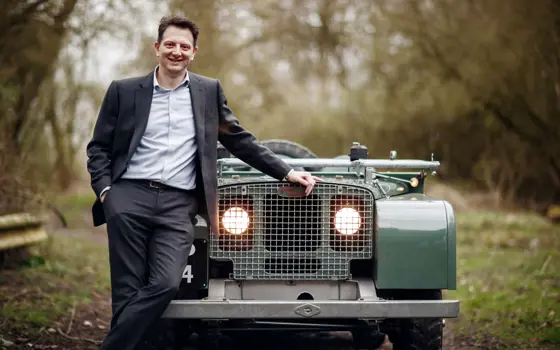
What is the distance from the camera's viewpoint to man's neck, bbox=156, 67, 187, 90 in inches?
189

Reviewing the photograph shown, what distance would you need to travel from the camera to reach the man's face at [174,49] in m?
4.73

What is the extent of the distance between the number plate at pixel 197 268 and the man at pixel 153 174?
0.20 metres

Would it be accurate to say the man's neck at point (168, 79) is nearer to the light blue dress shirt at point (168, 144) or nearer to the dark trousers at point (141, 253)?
the light blue dress shirt at point (168, 144)

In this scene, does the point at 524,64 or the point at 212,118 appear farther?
the point at 524,64

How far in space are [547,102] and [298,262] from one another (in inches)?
558

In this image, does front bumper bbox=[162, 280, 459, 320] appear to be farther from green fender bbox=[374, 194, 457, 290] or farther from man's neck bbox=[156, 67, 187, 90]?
man's neck bbox=[156, 67, 187, 90]

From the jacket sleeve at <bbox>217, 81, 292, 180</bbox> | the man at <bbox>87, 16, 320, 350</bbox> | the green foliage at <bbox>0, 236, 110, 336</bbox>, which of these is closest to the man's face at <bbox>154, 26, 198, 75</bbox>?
the man at <bbox>87, 16, 320, 350</bbox>

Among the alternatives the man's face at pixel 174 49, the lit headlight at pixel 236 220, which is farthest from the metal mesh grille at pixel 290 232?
the man's face at pixel 174 49

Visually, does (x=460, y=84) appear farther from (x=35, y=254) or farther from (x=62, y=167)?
(x=62, y=167)

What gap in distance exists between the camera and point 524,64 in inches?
680

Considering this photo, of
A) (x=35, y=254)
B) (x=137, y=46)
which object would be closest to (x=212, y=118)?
(x=35, y=254)

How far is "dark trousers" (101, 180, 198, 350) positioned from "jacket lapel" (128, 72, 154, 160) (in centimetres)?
24

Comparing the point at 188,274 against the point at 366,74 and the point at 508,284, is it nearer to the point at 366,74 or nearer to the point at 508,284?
the point at 508,284

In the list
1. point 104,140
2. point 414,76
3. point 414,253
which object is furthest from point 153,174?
point 414,76
